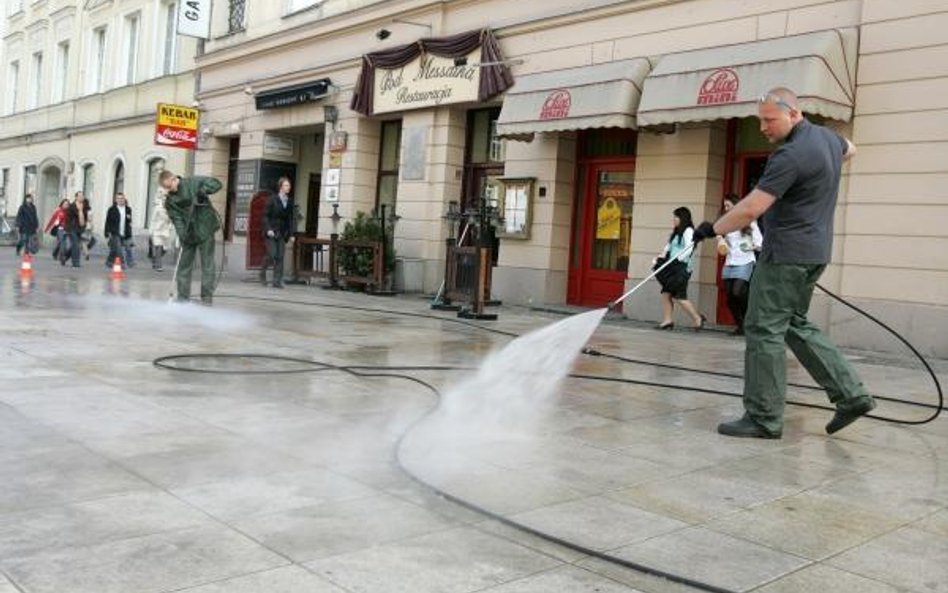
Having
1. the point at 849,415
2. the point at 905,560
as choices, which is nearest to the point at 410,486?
the point at 905,560

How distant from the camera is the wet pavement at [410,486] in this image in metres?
3.15

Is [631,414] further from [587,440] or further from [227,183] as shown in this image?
[227,183]

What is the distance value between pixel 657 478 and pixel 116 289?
1188cm

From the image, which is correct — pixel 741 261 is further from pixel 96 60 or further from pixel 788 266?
pixel 96 60

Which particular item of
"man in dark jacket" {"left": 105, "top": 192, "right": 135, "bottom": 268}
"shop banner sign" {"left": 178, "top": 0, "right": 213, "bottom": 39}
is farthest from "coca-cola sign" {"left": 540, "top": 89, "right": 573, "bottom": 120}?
"shop banner sign" {"left": 178, "top": 0, "right": 213, "bottom": 39}

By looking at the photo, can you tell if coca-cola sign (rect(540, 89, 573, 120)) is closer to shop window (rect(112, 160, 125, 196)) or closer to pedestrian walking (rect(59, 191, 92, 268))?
pedestrian walking (rect(59, 191, 92, 268))

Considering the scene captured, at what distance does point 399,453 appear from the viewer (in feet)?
15.5

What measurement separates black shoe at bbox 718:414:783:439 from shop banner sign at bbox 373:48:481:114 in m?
11.0

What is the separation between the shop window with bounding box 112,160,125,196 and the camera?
28316 millimetres

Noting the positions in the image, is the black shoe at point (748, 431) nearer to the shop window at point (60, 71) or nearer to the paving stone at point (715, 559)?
the paving stone at point (715, 559)

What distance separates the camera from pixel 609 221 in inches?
572

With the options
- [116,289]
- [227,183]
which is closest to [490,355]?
[116,289]

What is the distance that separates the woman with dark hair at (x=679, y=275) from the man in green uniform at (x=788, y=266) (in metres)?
6.09

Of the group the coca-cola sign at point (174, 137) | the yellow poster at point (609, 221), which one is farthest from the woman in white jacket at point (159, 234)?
the yellow poster at point (609, 221)
